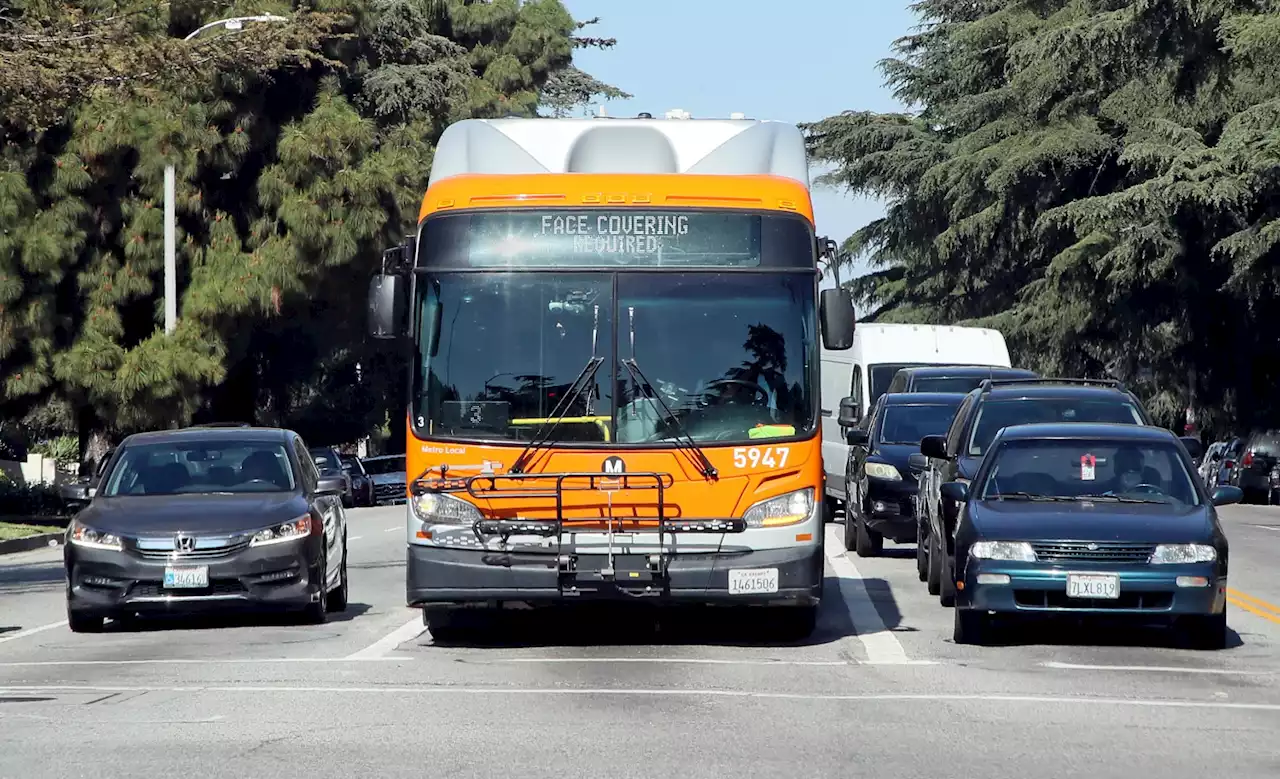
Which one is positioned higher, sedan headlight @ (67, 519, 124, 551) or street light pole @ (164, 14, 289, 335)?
street light pole @ (164, 14, 289, 335)

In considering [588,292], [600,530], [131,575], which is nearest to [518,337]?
[588,292]

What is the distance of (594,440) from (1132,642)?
13.8 feet

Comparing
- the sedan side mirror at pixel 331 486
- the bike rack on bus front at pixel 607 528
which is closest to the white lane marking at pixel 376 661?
the bike rack on bus front at pixel 607 528

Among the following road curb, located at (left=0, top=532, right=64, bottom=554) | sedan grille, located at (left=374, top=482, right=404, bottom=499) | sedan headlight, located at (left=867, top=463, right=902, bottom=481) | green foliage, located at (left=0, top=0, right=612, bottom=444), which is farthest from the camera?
sedan grille, located at (left=374, top=482, right=404, bottom=499)

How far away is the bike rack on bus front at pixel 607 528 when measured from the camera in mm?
13477

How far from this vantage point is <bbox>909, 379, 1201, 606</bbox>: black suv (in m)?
18.2

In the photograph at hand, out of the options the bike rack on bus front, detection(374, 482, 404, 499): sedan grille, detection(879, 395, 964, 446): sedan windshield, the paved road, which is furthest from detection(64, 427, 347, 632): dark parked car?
detection(374, 482, 404, 499): sedan grille

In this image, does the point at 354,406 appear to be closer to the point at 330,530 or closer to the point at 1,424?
the point at 1,424

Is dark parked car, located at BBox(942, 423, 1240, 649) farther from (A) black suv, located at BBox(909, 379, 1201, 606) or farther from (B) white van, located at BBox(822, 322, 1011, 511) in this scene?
(B) white van, located at BBox(822, 322, 1011, 511)

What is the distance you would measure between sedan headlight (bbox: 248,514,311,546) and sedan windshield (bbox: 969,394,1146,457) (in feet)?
20.8

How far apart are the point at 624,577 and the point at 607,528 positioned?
341 mm

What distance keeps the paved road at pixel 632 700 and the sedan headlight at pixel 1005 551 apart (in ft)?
2.14

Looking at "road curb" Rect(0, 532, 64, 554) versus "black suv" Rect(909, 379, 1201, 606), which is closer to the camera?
"black suv" Rect(909, 379, 1201, 606)

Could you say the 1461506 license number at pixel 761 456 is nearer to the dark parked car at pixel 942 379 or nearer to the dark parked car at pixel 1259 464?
the dark parked car at pixel 942 379
